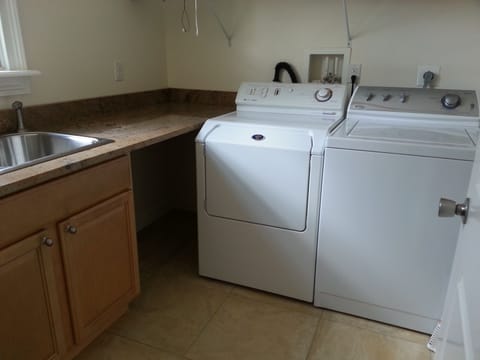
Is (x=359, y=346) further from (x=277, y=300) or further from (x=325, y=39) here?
(x=325, y=39)

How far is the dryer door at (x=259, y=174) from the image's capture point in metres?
1.79

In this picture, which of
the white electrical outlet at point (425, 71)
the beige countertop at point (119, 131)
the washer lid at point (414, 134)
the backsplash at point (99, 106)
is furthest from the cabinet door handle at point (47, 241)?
the white electrical outlet at point (425, 71)

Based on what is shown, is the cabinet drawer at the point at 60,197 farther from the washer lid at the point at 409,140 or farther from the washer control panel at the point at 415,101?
the washer control panel at the point at 415,101

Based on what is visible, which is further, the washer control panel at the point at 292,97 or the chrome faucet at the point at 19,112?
the washer control panel at the point at 292,97

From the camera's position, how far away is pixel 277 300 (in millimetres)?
2035

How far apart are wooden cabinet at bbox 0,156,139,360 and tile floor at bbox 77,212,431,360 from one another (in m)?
0.15

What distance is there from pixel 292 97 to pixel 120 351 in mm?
1527

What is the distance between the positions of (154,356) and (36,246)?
72cm

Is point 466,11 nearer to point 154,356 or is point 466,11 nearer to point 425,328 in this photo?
point 425,328

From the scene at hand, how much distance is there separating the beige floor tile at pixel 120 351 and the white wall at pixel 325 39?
1727 mm

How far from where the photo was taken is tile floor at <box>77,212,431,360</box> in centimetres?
168

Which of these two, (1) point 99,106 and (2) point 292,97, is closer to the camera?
(2) point 292,97

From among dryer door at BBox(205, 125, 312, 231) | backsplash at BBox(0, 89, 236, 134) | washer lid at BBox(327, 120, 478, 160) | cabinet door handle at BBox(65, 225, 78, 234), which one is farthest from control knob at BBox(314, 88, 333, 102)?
cabinet door handle at BBox(65, 225, 78, 234)

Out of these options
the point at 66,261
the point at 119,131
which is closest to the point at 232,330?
the point at 66,261
